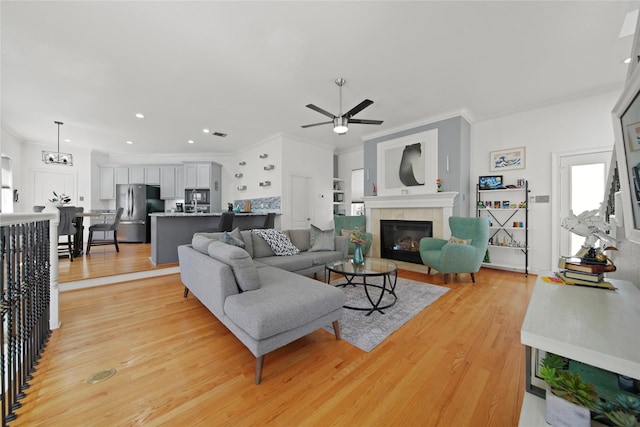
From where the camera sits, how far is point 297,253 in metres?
3.73

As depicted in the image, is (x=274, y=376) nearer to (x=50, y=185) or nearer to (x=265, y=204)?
(x=265, y=204)

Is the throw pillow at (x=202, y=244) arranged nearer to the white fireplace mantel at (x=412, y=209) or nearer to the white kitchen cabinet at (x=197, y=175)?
the white fireplace mantel at (x=412, y=209)

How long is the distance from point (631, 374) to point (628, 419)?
0.12 metres

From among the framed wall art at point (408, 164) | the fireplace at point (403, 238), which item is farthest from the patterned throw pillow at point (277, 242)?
the framed wall art at point (408, 164)

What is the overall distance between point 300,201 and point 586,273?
16.8ft

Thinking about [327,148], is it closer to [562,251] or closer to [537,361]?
[562,251]

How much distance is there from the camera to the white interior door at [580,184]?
12.1 ft

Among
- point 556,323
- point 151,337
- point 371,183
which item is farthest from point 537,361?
point 371,183

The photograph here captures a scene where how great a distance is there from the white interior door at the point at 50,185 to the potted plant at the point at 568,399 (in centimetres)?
950

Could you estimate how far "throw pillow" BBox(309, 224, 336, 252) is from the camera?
154 inches

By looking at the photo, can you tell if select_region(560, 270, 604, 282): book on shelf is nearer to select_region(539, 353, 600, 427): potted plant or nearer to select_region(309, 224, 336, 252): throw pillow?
select_region(539, 353, 600, 427): potted plant

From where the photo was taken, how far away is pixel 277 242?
363 cm

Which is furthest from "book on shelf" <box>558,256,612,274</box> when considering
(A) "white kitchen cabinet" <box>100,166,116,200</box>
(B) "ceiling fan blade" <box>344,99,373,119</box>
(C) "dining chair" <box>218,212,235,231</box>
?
(A) "white kitchen cabinet" <box>100,166,116,200</box>

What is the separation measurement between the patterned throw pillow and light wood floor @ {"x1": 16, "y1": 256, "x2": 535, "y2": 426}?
1.32 metres
